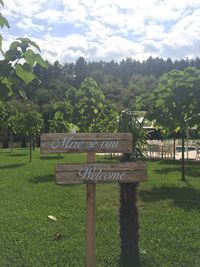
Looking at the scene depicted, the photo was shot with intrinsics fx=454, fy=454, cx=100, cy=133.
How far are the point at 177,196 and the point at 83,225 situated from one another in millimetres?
3729

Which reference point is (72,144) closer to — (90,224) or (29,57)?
(90,224)

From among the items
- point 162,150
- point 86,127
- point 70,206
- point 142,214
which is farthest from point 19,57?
point 162,150

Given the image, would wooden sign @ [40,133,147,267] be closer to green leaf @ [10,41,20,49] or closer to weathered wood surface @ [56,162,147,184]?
weathered wood surface @ [56,162,147,184]

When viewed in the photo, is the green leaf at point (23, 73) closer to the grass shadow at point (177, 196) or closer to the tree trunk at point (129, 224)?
the tree trunk at point (129, 224)

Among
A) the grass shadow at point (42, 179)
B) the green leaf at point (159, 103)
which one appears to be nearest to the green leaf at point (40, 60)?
the green leaf at point (159, 103)

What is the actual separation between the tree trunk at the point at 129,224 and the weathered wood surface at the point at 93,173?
75 centimetres

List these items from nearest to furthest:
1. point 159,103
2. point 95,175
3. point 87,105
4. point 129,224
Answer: point 95,175
point 129,224
point 159,103
point 87,105

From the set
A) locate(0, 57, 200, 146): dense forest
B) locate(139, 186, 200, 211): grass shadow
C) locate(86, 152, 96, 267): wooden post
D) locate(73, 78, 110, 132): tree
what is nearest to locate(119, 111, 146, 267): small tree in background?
locate(86, 152, 96, 267): wooden post

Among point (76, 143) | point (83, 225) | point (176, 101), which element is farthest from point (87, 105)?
point (76, 143)

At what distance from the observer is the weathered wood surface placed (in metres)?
4.82

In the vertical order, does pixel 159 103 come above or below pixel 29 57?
above

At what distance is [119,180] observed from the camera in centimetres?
486

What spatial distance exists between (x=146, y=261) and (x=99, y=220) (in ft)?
8.04

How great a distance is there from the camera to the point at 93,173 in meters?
4.83
